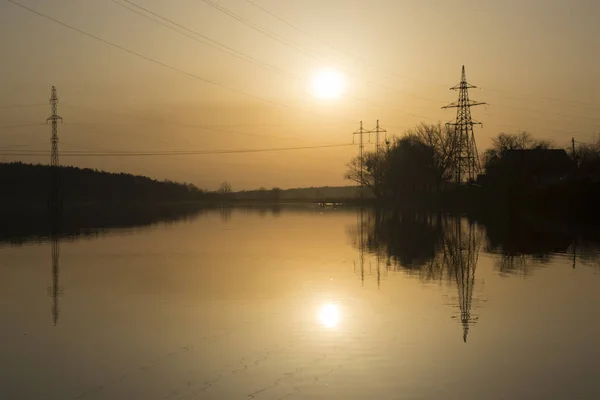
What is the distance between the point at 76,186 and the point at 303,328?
520 ft

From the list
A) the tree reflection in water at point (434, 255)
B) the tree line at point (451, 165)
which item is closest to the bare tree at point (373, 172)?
the tree line at point (451, 165)

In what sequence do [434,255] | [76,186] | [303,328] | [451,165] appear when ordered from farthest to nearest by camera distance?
1. [76,186]
2. [451,165]
3. [434,255]
4. [303,328]

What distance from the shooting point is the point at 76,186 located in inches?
6363

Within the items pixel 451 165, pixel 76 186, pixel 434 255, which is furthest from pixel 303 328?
pixel 76 186

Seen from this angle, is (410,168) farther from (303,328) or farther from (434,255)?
(303,328)

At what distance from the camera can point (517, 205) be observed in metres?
67.4

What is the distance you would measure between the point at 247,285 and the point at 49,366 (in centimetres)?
886

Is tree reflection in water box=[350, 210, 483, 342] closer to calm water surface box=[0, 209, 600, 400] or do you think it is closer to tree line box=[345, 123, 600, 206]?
calm water surface box=[0, 209, 600, 400]

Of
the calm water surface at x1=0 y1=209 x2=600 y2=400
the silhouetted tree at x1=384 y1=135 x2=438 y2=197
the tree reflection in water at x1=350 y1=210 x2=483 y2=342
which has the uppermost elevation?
the silhouetted tree at x1=384 y1=135 x2=438 y2=197

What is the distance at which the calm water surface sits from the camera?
946 centimetres

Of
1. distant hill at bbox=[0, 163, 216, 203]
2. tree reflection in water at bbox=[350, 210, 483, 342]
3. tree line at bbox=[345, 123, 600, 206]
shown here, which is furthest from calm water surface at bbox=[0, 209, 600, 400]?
distant hill at bbox=[0, 163, 216, 203]

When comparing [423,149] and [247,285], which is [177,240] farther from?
[423,149]

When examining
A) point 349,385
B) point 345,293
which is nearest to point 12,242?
point 345,293

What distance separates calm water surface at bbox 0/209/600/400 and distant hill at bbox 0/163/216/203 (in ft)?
409
